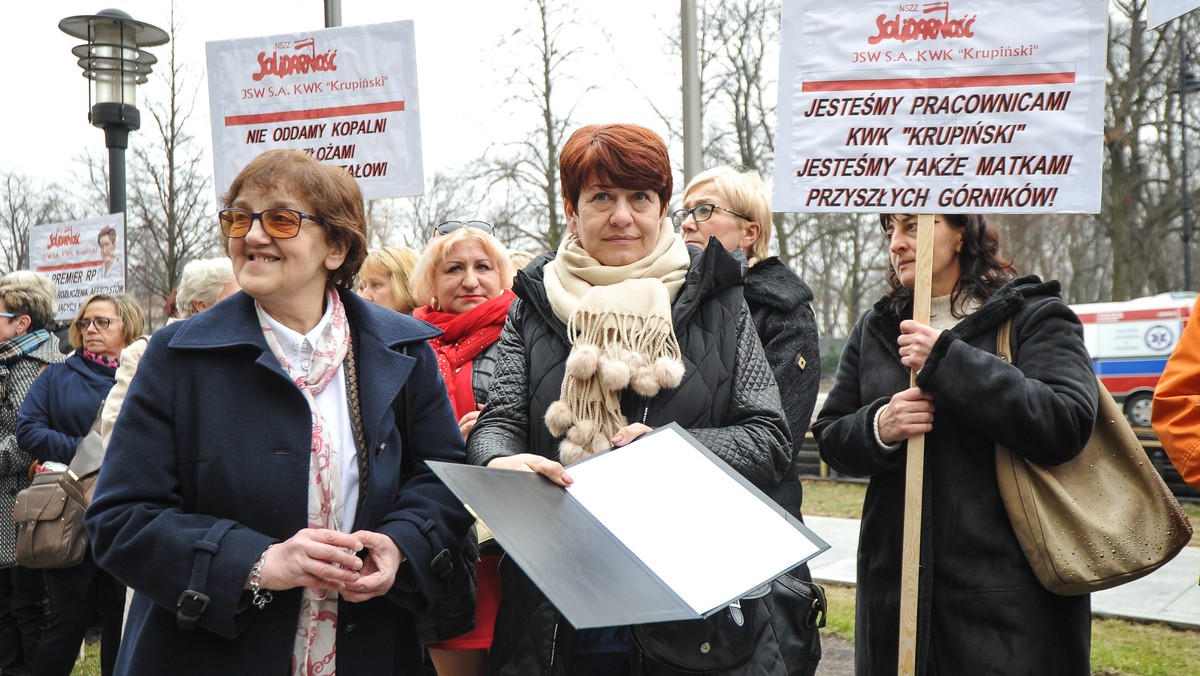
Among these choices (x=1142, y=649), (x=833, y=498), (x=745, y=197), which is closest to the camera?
(x=745, y=197)

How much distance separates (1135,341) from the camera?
2052 cm

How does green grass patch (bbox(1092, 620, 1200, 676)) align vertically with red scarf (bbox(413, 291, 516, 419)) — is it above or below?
below

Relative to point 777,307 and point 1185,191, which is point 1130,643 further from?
point 1185,191

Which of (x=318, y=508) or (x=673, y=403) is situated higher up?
(x=673, y=403)

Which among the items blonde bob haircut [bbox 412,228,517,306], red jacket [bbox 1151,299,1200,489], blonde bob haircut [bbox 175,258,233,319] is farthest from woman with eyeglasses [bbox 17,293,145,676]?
red jacket [bbox 1151,299,1200,489]

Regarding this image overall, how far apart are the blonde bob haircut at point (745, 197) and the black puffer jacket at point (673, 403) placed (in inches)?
58.2

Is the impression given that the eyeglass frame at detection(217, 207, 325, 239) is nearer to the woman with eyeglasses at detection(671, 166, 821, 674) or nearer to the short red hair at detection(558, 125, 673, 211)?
the short red hair at detection(558, 125, 673, 211)

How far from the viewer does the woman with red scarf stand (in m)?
3.38

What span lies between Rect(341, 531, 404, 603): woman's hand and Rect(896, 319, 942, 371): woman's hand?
1.67 meters

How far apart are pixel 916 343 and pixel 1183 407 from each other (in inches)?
Answer: 28.9

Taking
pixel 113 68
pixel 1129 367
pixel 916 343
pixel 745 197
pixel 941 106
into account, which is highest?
pixel 113 68

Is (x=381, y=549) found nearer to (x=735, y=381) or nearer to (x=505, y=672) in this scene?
(x=505, y=672)

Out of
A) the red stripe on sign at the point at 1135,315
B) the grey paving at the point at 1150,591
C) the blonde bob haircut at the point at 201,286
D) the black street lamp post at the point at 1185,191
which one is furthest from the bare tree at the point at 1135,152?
the blonde bob haircut at the point at 201,286

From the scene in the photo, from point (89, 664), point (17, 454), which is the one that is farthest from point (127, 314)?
point (89, 664)
